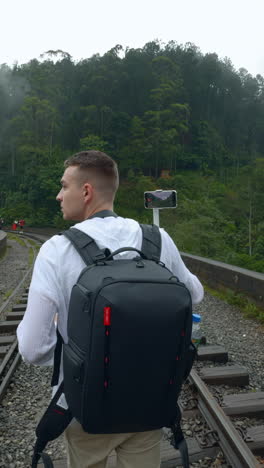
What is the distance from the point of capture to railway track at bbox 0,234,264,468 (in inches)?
117

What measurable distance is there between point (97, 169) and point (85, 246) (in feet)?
1.18

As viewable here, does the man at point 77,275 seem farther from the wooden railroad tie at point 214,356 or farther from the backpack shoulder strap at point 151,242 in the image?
the wooden railroad tie at point 214,356

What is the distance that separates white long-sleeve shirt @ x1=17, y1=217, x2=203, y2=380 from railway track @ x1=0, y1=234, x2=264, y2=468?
73.4 inches

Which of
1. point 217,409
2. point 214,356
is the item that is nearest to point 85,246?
point 217,409

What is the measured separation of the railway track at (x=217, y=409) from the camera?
9.77 ft

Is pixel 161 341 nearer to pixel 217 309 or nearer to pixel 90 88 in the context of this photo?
pixel 217 309

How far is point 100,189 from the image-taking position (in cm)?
169

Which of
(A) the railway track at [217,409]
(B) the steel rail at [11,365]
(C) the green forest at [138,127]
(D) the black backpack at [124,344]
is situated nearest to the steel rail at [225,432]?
(A) the railway track at [217,409]

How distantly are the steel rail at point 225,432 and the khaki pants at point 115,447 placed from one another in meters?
1.47

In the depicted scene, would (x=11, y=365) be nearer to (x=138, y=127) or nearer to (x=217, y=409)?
(x=217, y=409)

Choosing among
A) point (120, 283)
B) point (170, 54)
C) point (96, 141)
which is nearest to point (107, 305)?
point (120, 283)

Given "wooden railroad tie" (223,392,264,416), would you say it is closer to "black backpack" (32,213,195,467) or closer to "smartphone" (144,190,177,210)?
"smartphone" (144,190,177,210)

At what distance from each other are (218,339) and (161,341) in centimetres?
501

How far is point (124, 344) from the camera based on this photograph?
4.32 feet
